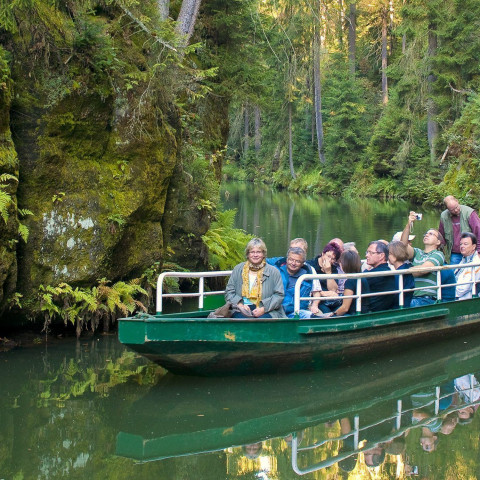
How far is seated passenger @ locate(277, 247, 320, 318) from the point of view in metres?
9.20

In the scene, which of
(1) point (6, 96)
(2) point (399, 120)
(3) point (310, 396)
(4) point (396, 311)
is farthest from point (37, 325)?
(2) point (399, 120)

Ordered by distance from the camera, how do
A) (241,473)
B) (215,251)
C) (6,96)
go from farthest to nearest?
(215,251), (6,96), (241,473)

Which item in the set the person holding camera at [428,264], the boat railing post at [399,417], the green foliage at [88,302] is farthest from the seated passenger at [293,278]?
the green foliage at [88,302]

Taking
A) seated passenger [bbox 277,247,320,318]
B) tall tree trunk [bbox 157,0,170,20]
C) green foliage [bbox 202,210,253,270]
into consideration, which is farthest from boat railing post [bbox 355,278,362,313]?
tall tree trunk [bbox 157,0,170,20]

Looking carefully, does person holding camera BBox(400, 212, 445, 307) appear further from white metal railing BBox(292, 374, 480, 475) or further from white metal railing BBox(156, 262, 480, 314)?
white metal railing BBox(292, 374, 480, 475)

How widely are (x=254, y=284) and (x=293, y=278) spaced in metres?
0.69

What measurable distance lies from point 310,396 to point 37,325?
14.3ft

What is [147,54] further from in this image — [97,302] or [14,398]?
[14,398]

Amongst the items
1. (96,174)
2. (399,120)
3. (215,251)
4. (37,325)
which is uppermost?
(399,120)

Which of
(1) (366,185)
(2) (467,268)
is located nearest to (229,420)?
(2) (467,268)

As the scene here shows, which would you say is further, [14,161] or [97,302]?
[97,302]

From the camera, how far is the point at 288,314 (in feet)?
30.8

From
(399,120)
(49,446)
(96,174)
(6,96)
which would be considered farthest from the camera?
(399,120)

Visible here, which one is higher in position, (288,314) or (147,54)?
(147,54)
